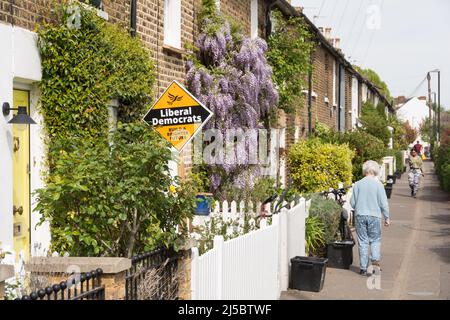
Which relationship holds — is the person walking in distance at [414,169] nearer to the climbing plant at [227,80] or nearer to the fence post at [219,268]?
the climbing plant at [227,80]

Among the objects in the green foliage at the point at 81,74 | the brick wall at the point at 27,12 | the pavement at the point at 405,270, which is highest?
the brick wall at the point at 27,12

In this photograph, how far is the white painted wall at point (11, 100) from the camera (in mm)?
7254

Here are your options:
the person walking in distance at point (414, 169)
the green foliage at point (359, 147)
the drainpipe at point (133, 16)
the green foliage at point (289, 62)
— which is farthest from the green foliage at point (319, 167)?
the drainpipe at point (133, 16)

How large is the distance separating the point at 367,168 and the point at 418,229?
7.11 m

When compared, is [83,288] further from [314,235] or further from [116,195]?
[314,235]

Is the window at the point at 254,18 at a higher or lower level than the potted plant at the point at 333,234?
higher

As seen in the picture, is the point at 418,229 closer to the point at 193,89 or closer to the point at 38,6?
the point at 193,89

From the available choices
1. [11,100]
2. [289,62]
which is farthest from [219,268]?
[289,62]

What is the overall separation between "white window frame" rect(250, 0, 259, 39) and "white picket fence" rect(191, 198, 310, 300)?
6.90 m

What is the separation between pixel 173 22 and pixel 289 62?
5.24 m

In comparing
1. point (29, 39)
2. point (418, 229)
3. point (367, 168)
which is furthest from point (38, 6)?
point (418, 229)

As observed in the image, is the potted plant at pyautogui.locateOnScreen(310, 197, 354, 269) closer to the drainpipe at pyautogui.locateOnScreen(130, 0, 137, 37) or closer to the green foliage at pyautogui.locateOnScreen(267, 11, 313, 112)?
the green foliage at pyautogui.locateOnScreen(267, 11, 313, 112)

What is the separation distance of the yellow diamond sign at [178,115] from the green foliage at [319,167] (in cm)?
1052

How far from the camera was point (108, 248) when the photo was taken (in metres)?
6.16
